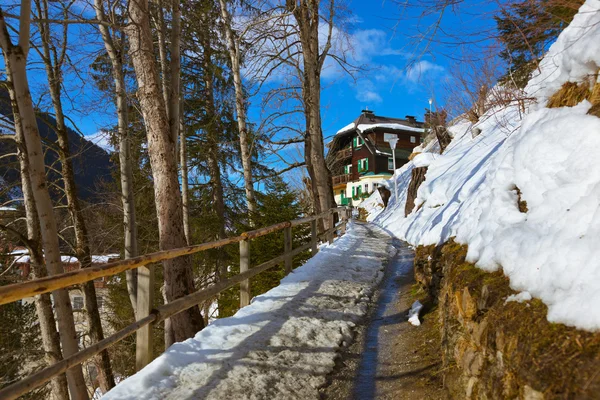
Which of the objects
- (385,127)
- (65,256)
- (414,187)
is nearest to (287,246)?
(65,256)

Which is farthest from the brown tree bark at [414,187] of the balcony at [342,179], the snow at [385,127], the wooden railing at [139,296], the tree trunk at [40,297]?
the balcony at [342,179]

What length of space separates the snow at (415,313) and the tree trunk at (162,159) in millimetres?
3335

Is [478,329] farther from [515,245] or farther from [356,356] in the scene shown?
[356,356]

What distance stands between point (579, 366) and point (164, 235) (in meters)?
5.70

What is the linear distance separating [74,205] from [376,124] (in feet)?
138

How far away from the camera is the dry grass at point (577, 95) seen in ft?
10.5

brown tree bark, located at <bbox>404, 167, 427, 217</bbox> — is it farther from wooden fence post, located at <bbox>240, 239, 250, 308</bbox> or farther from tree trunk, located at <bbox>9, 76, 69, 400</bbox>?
tree trunk, located at <bbox>9, 76, 69, 400</bbox>

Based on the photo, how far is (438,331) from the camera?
436 centimetres

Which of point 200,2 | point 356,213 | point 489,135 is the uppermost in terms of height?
point 200,2

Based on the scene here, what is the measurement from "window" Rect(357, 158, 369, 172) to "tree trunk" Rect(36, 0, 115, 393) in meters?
40.0

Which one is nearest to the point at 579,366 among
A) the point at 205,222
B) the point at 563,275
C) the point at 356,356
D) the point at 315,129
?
the point at 563,275

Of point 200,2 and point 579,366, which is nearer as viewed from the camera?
point 579,366

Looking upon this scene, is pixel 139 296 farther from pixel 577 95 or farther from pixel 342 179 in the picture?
pixel 342 179

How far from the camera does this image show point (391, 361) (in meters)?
4.04
